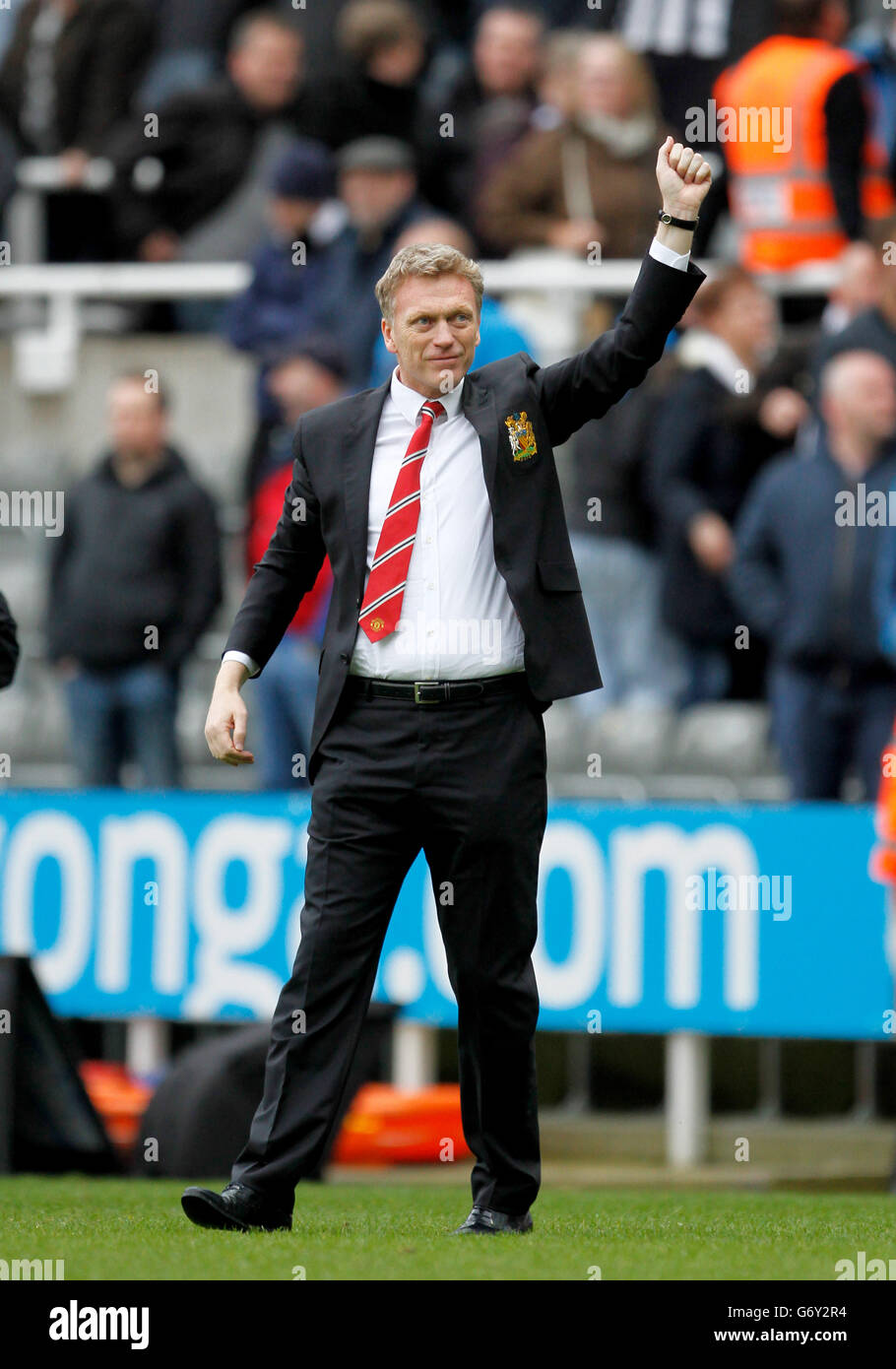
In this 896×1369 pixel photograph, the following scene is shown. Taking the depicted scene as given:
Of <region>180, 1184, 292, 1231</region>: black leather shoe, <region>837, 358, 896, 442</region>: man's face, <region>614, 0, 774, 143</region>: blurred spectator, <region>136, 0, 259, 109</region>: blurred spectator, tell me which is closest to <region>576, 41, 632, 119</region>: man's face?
<region>614, 0, 774, 143</region>: blurred spectator

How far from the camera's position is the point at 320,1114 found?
550 centimetres

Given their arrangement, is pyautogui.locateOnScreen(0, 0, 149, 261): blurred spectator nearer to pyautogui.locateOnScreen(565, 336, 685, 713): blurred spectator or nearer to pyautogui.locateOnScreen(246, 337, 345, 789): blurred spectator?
pyautogui.locateOnScreen(246, 337, 345, 789): blurred spectator

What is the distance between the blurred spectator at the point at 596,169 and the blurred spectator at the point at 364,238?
504mm

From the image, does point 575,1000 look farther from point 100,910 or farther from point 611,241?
point 611,241

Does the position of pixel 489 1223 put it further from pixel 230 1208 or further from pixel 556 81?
pixel 556 81

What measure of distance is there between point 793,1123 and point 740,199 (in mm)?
4420

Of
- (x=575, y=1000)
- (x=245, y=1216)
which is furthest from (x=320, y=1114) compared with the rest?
(x=575, y=1000)

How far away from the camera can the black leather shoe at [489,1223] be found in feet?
18.5

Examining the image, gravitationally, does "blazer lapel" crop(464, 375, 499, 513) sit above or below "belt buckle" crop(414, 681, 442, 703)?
above

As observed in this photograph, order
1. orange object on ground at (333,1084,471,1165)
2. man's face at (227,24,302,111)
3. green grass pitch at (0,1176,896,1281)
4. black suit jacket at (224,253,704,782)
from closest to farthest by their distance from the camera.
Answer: green grass pitch at (0,1176,896,1281) → black suit jacket at (224,253,704,782) → orange object on ground at (333,1084,471,1165) → man's face at (227,24,302,111)

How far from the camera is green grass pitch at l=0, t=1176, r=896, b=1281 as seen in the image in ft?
16.3

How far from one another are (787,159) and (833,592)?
2570 mm

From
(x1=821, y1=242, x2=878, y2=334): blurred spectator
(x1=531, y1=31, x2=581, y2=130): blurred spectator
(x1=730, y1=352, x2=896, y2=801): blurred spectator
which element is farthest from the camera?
(x1=531, y1=31, x2=581, y2=130): blurred spectator

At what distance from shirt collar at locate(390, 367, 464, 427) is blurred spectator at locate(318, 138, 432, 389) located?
6.01 m
